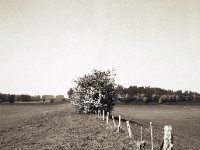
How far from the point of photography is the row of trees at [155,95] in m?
138

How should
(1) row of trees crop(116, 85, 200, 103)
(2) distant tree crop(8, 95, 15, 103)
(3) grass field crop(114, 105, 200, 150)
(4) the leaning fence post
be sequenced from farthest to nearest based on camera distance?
(2) distant tree crop(8, 95, 15, 103), (1) row of trees crop(116, 85, 200, 103), (3) grass field crop(114, 105, 200, 150), (4) the leaning fence post

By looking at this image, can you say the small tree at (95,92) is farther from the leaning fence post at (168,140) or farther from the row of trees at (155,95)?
the row of trees at (155,95)

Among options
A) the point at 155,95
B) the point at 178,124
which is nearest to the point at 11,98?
the point at 155,95

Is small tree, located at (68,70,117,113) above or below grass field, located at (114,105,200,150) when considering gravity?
above

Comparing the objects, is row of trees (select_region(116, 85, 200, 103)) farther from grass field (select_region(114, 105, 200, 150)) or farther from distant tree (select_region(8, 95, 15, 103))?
distant tree (select_region(8, 95, 15, 103))

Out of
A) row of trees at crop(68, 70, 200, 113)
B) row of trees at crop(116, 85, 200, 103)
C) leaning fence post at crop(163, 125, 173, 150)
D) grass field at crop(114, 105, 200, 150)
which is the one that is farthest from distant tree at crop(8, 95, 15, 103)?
leaning fence post at crop(163, 125, 173, 150)

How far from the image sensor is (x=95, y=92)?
53.9 meters

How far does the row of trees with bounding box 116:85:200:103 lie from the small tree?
77.6 m

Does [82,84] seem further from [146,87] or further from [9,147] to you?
[146,87]

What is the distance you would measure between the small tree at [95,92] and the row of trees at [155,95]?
77.6 meters

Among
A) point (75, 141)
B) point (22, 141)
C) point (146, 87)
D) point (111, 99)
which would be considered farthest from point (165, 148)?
point (146, 87)

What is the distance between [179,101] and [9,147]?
121 meters

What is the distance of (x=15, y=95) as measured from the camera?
623 feet

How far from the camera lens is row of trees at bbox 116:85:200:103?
138500mm
